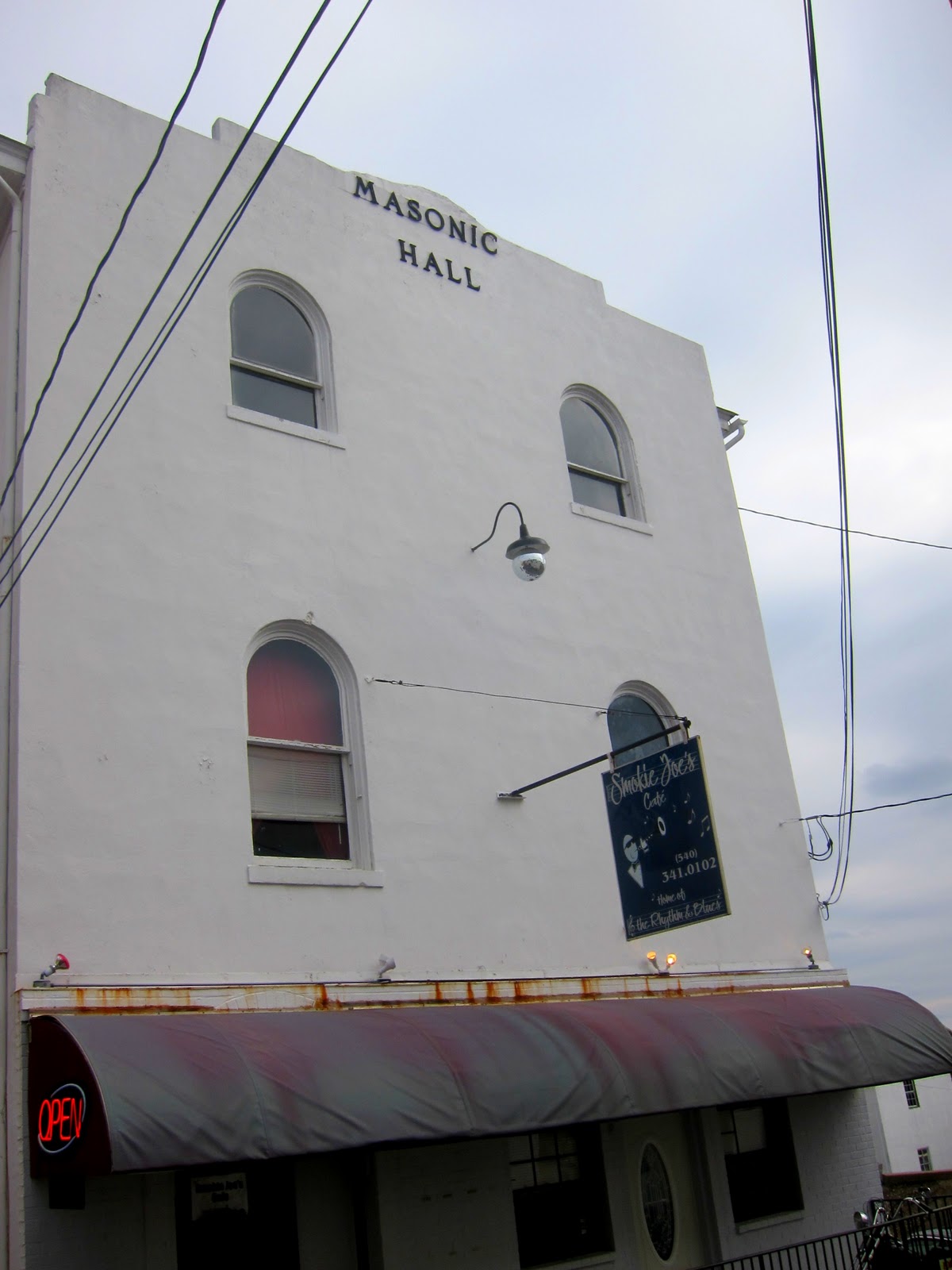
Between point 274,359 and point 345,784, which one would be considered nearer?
point 345,784

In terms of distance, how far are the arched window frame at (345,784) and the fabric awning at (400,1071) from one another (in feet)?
3.57

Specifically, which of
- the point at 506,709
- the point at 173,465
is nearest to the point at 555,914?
the point at 506,709

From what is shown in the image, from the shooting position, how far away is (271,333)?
11406mm

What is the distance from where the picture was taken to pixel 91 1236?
7309 mm

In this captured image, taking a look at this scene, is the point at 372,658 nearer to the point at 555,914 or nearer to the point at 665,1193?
the point at 555,914

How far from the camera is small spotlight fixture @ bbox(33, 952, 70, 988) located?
25.0 ft

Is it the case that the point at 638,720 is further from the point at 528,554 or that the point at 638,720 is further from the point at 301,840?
the point at 301,840

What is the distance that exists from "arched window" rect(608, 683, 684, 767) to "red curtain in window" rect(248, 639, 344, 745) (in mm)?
3264

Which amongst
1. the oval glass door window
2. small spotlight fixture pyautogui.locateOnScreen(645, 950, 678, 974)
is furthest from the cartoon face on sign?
the oval glass door window

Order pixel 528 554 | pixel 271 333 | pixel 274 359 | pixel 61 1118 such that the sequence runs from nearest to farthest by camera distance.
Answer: pixel 61 1118
pixel 528 554
pixel 274 359
pixel 271 333

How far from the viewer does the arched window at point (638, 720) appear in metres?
12.4

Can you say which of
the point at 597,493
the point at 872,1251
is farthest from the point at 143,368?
the point at 872,1251

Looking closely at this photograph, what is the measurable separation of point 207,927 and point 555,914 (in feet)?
11.2

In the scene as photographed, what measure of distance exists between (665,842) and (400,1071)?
2813mm
